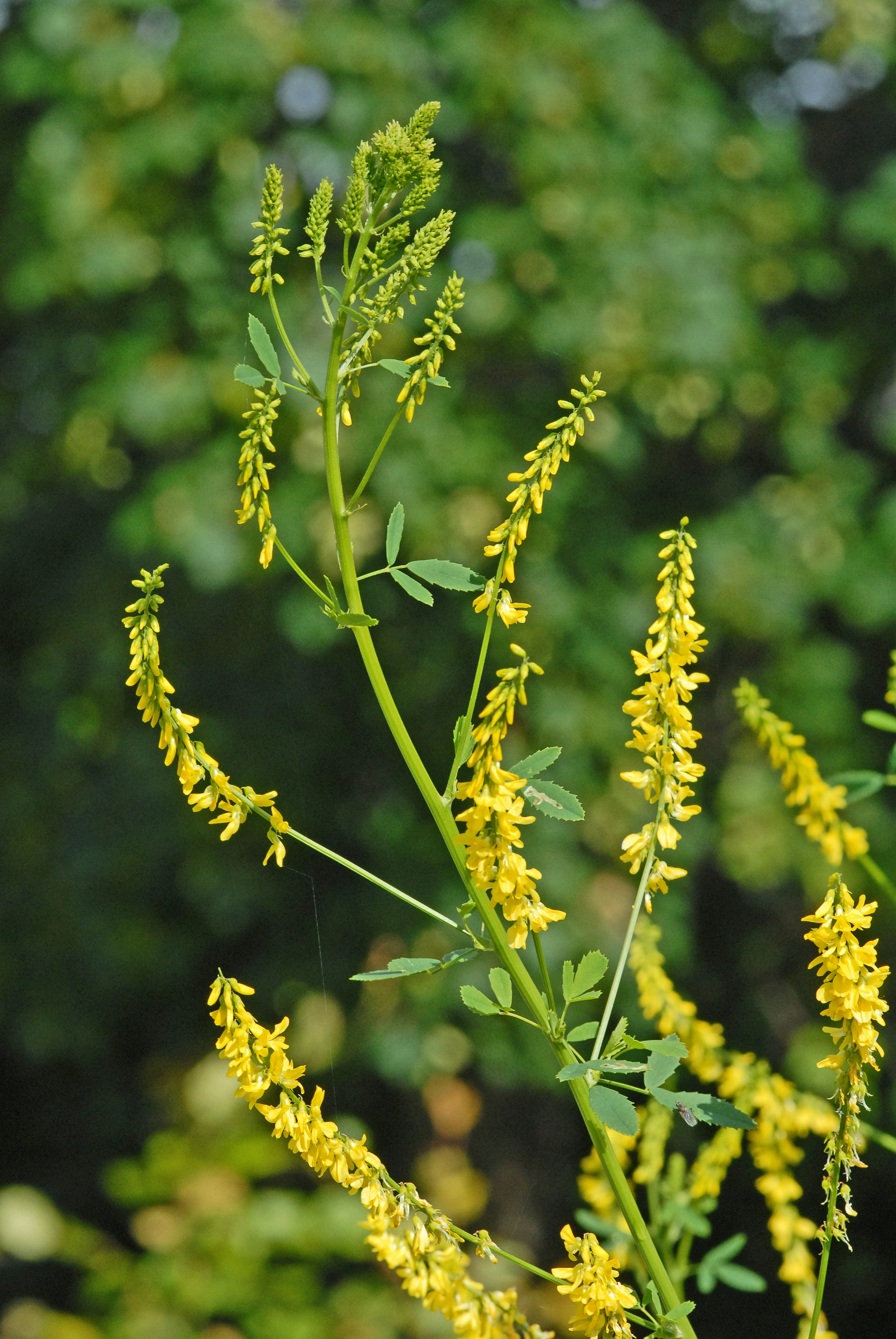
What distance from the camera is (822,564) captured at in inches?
105

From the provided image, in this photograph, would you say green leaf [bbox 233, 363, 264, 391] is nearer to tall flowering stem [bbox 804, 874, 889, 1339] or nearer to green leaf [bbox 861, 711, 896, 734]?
tall flowering stem [bbox 804, 874, 889, 1339]

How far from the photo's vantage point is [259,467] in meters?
0.53

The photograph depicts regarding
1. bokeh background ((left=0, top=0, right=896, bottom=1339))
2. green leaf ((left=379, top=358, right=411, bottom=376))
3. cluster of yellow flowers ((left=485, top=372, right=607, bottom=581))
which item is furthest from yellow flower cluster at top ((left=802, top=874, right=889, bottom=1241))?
bokeh background ((left=0, top=0, right=896, bottom=1339))

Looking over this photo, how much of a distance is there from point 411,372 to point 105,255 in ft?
6.99

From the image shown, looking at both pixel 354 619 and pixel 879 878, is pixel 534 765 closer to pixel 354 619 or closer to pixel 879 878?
pixel 354 619

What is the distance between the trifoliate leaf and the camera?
0.61m

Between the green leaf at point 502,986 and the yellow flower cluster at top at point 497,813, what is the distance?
10cm

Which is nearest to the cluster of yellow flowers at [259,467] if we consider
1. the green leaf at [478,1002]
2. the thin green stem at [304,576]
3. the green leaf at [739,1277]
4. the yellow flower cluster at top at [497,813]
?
the thin green stem at [304,576]

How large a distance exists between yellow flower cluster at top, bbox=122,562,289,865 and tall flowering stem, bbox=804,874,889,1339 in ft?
0.83

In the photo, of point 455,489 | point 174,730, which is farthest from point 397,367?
point 455,489

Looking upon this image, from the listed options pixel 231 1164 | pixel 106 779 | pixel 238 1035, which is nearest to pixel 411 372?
pixel 238 1035

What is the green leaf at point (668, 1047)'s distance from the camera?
0.54 meters

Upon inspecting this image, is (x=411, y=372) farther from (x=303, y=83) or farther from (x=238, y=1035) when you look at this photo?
(x=303, y=83)

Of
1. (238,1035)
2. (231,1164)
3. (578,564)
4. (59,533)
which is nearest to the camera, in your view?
(238,1035)
